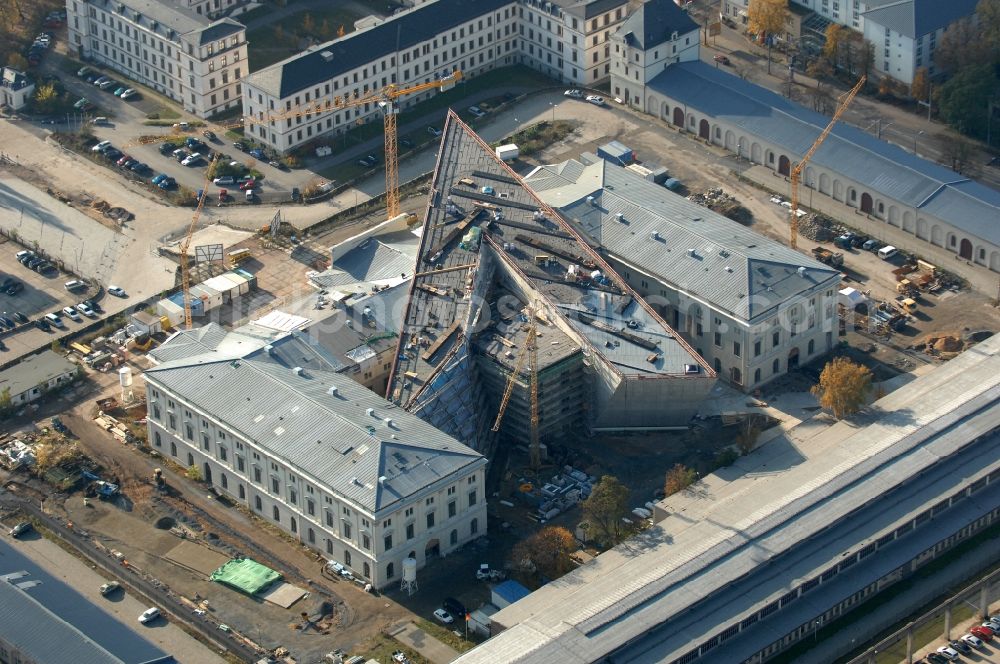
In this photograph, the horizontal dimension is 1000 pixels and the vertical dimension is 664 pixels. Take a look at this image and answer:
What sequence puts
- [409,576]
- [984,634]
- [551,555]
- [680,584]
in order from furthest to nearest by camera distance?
[551,555], [409,576], [680,584], [984,634]

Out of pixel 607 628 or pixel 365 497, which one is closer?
pixel 607 628

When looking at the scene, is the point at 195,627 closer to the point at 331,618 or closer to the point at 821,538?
the point at 331,618

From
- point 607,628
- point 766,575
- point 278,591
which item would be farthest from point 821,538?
point 278,591

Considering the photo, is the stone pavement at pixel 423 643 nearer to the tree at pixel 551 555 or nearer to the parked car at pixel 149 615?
the tree at pixel 551 555

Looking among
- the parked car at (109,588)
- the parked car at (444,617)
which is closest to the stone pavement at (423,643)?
the parked car at (444,617)

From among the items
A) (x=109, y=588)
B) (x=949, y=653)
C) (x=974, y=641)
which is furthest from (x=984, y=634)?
(x=109, y=588)

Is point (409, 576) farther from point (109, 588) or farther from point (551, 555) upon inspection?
point (109, 588)
